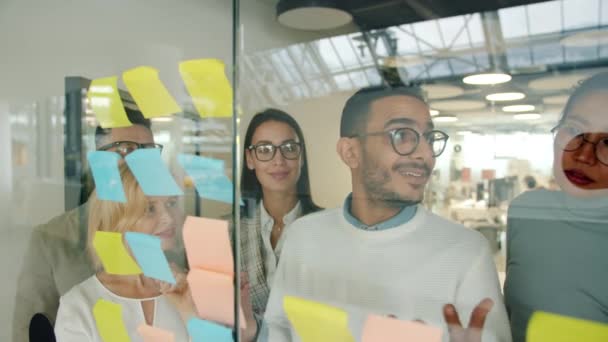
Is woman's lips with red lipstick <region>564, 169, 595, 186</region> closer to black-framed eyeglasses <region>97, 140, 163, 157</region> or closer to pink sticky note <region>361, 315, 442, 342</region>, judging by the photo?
pink sticky note <region>361, 315, 442, 342</region>

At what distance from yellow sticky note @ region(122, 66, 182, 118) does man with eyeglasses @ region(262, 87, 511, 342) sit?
0.61 m

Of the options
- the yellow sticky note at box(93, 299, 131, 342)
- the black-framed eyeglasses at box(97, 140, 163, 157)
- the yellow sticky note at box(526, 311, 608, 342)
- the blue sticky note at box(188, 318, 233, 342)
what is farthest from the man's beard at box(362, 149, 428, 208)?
the yellow sticky note at box(93, 299, 131, 342)

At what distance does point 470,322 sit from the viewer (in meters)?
0.98

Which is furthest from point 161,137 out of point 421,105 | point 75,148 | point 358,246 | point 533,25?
point 533,25

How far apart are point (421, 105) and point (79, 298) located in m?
1.45

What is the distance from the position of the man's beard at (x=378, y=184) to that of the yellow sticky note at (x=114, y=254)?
905 millimetres

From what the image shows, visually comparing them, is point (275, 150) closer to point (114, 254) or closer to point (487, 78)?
point (487, 78)

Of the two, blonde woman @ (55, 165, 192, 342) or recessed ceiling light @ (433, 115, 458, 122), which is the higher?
recessed ceiling light @ (433, 115, 458, 122)

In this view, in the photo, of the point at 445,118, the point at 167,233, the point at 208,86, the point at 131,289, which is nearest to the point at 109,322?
the point at 131,289

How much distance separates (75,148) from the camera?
1796 millimetres

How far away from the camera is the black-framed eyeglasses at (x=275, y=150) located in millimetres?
1131

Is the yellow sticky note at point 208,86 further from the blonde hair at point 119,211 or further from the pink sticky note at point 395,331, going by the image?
the pink sticky note at point 395,331

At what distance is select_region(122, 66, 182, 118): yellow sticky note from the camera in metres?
1.43

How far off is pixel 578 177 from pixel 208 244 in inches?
37.9
